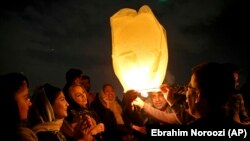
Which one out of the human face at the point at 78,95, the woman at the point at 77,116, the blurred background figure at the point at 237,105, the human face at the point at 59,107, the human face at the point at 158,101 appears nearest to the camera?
the human face at the point at 59,107

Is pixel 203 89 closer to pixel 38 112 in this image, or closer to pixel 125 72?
pixel 125 72

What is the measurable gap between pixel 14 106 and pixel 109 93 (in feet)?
12.6

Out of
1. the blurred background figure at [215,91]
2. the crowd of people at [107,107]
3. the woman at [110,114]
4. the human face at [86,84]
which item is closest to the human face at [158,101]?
the crowd of people at [107,107]

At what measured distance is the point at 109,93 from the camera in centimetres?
732

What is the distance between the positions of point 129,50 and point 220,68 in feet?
5.27

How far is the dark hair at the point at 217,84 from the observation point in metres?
2.61

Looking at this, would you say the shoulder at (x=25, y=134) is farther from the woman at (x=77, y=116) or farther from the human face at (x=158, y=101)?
the human face at (x=158, y=101)

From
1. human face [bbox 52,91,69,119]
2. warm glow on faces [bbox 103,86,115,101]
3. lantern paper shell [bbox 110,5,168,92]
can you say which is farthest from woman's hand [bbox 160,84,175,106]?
warm glow on faces [bbox 103,86,115,101]

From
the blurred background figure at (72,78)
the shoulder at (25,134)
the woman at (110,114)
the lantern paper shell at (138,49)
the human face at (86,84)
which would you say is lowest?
the woman at (110,114)

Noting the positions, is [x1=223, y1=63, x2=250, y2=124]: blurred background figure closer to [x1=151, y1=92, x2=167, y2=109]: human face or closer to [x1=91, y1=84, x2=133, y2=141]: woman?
[x1=151, y1=92, x2=167, y2=109]: human face

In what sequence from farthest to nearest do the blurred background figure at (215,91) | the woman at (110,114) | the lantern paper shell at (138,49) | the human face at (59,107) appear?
the woman at (110,114) → the human face at (59,107) → the lantern paper shell at (138,49) → the blurred background figure at (215,91)

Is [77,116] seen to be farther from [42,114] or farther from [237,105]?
[237,105]

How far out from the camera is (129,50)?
405 cm

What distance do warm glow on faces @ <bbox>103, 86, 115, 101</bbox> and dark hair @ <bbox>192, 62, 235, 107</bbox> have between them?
471 cm
